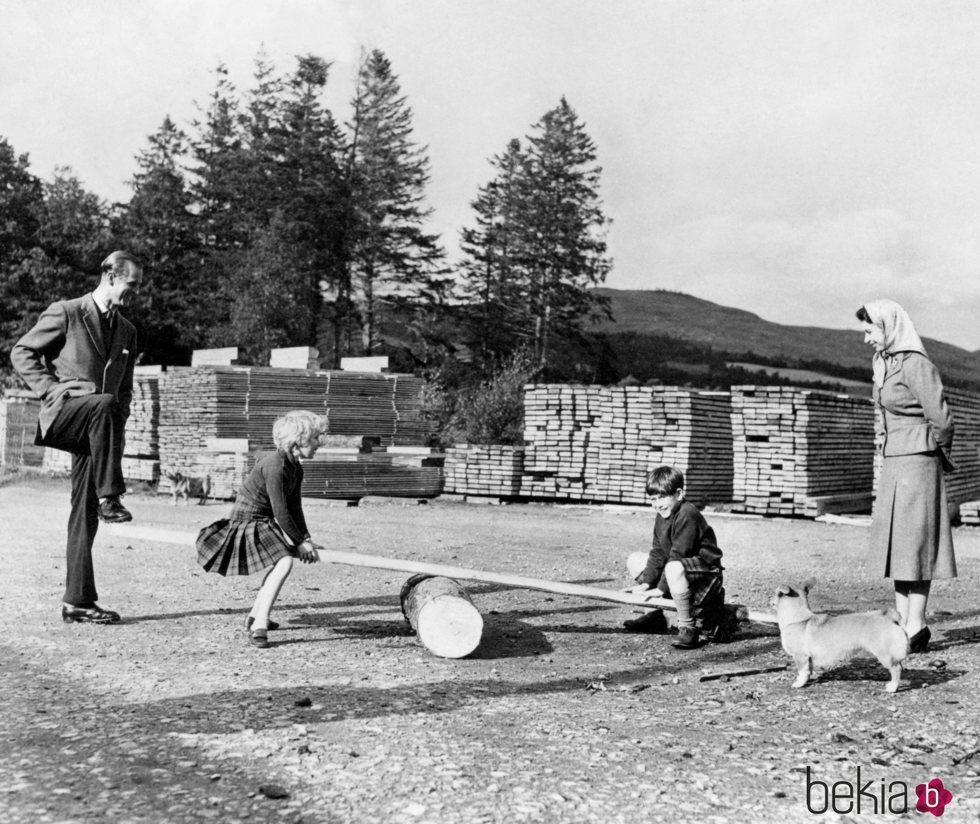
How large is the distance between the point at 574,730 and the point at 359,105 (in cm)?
4465

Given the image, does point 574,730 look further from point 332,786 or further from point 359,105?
point 359,105

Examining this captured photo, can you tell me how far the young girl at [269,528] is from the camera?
6188mm

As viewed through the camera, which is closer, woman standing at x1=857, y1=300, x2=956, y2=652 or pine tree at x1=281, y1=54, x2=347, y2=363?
woman standing at x1=857, y1=300, x2=956, y2=652

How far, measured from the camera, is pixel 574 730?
439 cm

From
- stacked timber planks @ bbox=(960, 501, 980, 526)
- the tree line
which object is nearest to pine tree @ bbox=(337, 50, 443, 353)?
the tree line

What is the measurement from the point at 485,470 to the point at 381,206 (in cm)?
2847

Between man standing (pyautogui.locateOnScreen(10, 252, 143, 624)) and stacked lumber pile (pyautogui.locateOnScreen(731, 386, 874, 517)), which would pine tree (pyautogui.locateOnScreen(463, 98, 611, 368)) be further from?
man standing (pyautogui.locateOnScreen(10, 252, 143, 624))

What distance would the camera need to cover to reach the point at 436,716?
454 cm

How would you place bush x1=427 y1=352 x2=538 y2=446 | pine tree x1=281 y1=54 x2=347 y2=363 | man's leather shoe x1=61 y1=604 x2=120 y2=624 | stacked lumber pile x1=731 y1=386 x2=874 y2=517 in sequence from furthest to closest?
1. pine tree x1=281 y1=54 x2=347 y2=363
2. bush x1=427 y1=352 x2=538 y2=446
3. stacked lumber pile x1=731 y1=386 x2=874 y2=517
4. man's leather shoe x1=61 y1=604 x2=120 y2=624

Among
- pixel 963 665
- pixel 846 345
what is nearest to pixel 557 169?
pixel 846 345

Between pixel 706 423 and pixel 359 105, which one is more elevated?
pixel 359 105

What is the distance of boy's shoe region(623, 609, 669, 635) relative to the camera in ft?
22.7

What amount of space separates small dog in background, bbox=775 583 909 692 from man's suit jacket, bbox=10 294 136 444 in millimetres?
4116

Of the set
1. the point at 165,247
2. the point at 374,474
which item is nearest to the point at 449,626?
the point at 374,474
